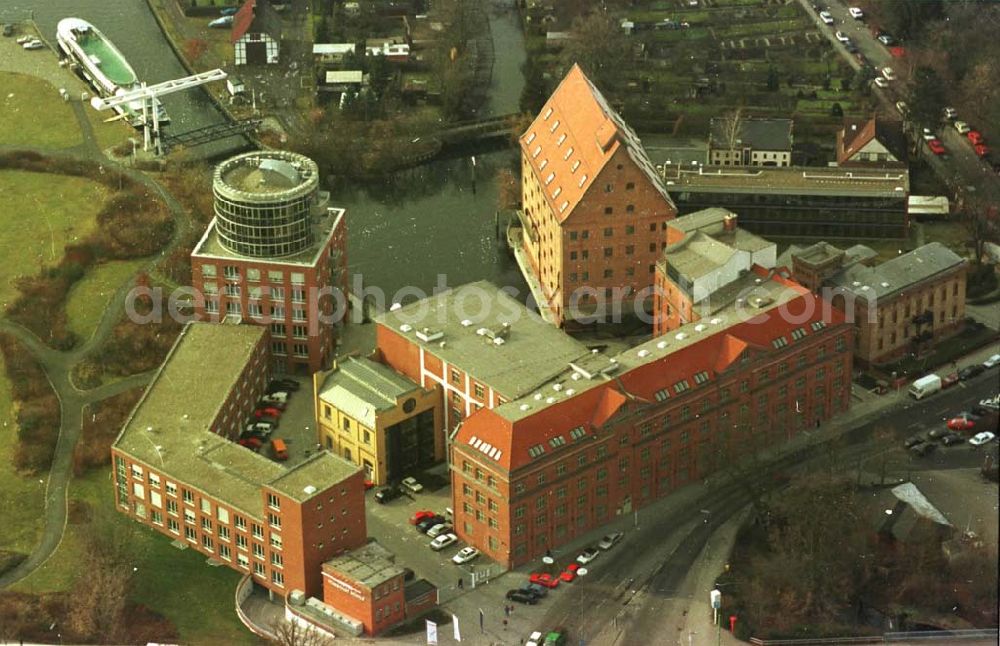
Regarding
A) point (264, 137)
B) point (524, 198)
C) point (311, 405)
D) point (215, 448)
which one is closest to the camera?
point (215, 448)

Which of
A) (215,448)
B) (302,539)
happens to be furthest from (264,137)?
(302,539)

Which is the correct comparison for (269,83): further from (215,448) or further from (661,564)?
(661,564)

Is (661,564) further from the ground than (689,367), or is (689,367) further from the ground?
(689,367)

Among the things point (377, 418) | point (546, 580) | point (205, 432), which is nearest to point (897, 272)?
point (546, 580)

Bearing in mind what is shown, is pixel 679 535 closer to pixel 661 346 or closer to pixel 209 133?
pixel 661 346

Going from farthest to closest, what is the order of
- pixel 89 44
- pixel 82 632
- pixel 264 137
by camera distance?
1. pixel 89 44
2. pixel 264 137
3. pixel 82 632

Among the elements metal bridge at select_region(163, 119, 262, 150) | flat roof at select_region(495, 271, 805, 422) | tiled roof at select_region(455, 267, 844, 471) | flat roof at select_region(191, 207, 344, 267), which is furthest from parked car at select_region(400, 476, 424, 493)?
metal bridge at select_region(163, 119, 262, 150)
